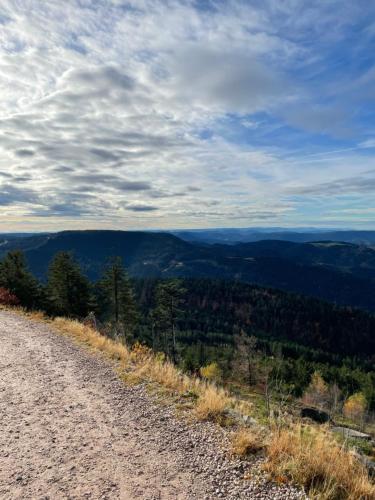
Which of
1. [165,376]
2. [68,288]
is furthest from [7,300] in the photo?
[165,376]

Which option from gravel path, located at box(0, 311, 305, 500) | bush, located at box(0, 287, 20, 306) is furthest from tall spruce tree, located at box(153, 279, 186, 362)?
gravel path, located at box(0, 311, 305, 500)

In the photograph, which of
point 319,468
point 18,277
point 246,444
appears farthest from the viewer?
point 18,277

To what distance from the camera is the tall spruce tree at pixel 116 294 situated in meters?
52.1

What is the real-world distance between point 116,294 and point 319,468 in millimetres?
48075

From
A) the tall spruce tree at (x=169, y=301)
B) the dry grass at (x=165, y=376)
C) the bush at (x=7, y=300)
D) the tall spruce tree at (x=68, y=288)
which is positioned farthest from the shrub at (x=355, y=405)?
the dry grass at (x=165, y=376)

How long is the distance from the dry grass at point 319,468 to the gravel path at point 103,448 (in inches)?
15.6

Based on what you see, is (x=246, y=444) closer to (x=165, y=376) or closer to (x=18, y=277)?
(x=165, y=376)

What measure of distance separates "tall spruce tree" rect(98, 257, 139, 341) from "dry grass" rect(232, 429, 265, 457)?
1773 inches

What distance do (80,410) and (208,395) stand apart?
371 cm

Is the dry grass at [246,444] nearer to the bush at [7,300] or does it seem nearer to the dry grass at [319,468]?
the dry grass at [319,468]

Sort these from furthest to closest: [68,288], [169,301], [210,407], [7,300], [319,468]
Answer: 1. [169,301]
2. [68,288]
3. [7,300]
4. [210,407]
5. [319,468]

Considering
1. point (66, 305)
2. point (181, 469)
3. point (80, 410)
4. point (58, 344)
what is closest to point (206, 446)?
point (181, 469)

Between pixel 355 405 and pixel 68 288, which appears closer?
pixel 68 288

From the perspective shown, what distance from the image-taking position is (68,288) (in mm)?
48031
